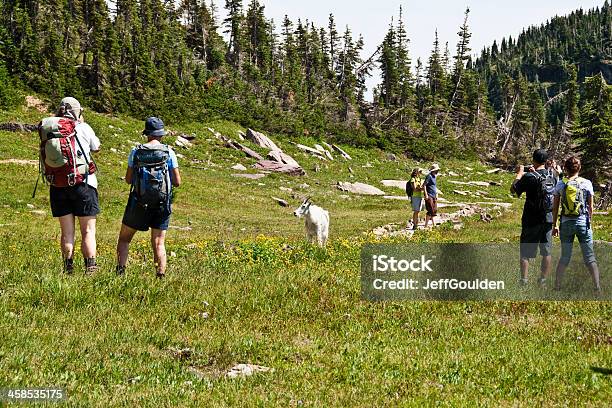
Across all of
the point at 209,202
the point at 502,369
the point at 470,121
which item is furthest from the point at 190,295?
the point at 470,121

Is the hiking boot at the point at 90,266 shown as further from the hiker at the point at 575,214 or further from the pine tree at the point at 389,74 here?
the pine tree at the point at 389,74

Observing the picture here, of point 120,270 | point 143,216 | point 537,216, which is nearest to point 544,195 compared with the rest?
point 537,216

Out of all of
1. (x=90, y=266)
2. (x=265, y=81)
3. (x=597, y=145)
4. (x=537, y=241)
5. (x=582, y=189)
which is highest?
(x=265, y=81)

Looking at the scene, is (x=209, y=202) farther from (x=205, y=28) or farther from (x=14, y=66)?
(x=205, y=28)

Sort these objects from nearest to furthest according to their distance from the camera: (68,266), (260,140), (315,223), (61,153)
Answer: (61,153) → (68,266) → (315,223) → (260,140)

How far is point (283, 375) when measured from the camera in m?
5.45

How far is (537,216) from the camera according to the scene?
33.2 ft

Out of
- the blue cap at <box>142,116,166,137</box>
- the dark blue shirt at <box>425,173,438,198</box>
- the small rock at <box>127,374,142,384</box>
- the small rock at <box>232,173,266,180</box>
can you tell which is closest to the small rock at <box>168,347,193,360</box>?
the small rock at <box>127,374,142,384</box>

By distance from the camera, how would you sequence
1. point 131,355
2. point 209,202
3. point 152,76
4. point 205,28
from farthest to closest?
point 205,28 < point 152,76 < point 209,202 < point 131,355

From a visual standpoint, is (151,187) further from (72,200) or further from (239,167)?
(239,167)

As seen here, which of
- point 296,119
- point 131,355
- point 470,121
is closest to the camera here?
point 131,355

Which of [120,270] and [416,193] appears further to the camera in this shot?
[416,193]

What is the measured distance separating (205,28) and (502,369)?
79082 millimetres

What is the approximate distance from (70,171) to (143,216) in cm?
119
